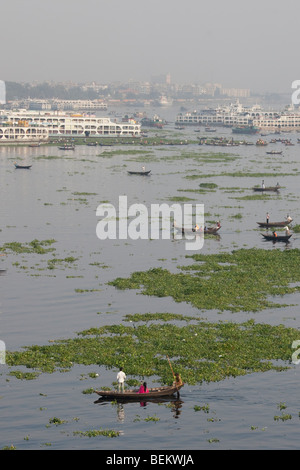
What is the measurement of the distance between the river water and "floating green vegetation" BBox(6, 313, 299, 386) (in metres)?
0.85

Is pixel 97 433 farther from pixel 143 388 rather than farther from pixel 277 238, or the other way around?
pixel 277 238

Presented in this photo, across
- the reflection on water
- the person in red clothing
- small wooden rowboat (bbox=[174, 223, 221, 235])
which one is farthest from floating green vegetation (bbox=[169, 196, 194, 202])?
the person in red clothing

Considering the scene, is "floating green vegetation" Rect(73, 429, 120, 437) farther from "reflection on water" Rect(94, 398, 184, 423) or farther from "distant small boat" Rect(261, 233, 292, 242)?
"distant small boat" Rect(261, 233, 292, 242)

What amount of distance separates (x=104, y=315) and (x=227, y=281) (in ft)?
35.0

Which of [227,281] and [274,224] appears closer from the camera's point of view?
[227,281]

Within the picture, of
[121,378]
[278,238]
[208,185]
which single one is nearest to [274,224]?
[278,238]

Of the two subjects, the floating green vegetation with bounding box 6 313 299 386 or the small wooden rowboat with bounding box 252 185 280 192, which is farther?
the small wooden rowboat with bounding box 252 185 280 192

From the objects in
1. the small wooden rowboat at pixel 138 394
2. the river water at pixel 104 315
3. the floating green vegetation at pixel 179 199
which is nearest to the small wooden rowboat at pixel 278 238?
the river water at pixel 104 315

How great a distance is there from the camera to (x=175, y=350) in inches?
1574

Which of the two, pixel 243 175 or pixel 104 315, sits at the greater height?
pixel 243 175

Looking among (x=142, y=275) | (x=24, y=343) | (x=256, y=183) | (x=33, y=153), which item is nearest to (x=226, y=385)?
(x=24, y=343)

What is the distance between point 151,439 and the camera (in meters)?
30.8

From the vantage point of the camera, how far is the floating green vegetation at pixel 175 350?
37.7 m

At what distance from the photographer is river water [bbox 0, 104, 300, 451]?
3134cm
